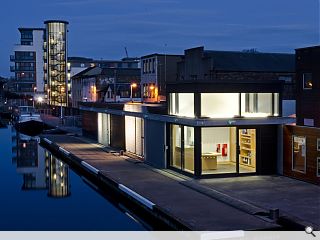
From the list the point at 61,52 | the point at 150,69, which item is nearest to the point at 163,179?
the point at 150,69

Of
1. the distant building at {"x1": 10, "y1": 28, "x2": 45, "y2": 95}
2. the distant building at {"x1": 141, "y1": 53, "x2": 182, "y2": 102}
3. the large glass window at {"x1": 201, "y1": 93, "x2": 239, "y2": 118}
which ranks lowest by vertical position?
the large glass window at {"x1": 201, "y1": 93, "x2": 239, "y2": 118}

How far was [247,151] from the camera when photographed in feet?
85.1

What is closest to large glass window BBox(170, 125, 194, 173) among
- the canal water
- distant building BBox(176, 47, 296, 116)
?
the canal water

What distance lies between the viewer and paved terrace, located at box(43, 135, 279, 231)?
1625 cm

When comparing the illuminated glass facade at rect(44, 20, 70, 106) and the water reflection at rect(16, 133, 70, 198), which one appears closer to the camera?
the water reflection at rect(16, 133, 70, 198)

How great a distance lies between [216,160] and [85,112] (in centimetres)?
2757

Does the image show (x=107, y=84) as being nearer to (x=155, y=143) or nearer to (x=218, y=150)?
(x=155, y=143)

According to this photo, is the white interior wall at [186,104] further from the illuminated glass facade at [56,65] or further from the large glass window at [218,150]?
the illuminated glass facade at [56,65]

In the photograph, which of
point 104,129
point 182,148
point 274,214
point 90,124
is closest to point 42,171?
point 104,129

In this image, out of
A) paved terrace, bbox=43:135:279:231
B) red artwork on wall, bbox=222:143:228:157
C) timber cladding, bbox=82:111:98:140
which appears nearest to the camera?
paved terrace, bbox=43:135:279:231

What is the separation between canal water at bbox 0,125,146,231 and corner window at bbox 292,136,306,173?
27.3ft

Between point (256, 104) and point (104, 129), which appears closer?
point (256, 104)

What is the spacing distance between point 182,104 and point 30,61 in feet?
396

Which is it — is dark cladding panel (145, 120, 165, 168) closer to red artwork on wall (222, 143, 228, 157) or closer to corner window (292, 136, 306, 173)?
red artwork on wall (222, 143, 228, 157)
